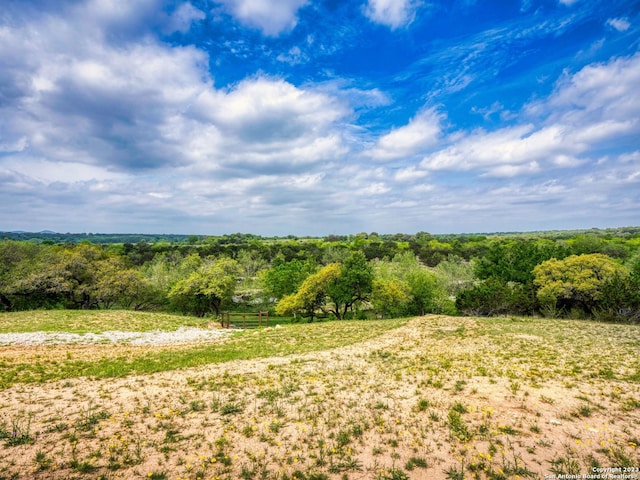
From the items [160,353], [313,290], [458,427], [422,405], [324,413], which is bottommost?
[313,290]

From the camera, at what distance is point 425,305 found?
44.8m

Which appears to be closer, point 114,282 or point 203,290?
point 114,282

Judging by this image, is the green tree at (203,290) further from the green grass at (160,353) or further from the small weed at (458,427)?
the small weed at (458,427)

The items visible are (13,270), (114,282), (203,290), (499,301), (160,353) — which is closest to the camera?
(160,353)

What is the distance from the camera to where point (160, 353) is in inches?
686

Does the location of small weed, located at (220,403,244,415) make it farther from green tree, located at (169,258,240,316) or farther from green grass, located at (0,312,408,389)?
green tree, located at (169,258,240,316)

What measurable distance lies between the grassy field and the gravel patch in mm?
2894

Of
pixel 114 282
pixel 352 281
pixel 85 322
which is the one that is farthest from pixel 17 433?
pixel 114 282

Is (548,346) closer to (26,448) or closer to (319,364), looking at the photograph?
(319,364)

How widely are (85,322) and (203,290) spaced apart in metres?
17.7

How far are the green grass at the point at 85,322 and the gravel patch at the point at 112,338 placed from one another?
1.42m

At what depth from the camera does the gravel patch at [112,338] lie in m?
19.6

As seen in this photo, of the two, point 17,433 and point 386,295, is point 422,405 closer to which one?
point 17,433

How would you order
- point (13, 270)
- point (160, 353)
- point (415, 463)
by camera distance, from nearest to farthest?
point (415, 463) < point (160, 353) < point (13, 270)
